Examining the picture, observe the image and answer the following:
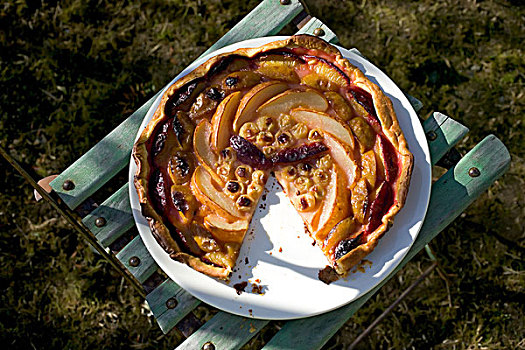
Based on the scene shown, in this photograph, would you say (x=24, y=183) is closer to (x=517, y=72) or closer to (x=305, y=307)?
(x=305, y=307)

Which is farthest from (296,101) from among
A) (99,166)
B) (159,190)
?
(99,166)

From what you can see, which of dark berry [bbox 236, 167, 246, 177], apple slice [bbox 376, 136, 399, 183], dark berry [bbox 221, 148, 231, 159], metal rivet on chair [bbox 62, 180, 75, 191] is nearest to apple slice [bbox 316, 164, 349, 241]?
apple slice [bbox 376, 136, 399, 183]

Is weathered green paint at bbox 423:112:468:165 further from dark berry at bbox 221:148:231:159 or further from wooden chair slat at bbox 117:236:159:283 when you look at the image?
wooden chair slat at bbox 117:236:159:283

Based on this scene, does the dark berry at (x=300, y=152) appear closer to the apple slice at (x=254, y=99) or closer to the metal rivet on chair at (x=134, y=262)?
the apple slice at (x=254, y=99)

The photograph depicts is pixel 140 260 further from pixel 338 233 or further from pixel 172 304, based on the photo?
pixel 338 233

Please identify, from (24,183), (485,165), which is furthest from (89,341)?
(485,165)

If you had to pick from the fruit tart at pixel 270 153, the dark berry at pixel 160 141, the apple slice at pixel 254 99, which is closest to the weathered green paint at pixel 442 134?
the fruit tart at pixel 270 153
